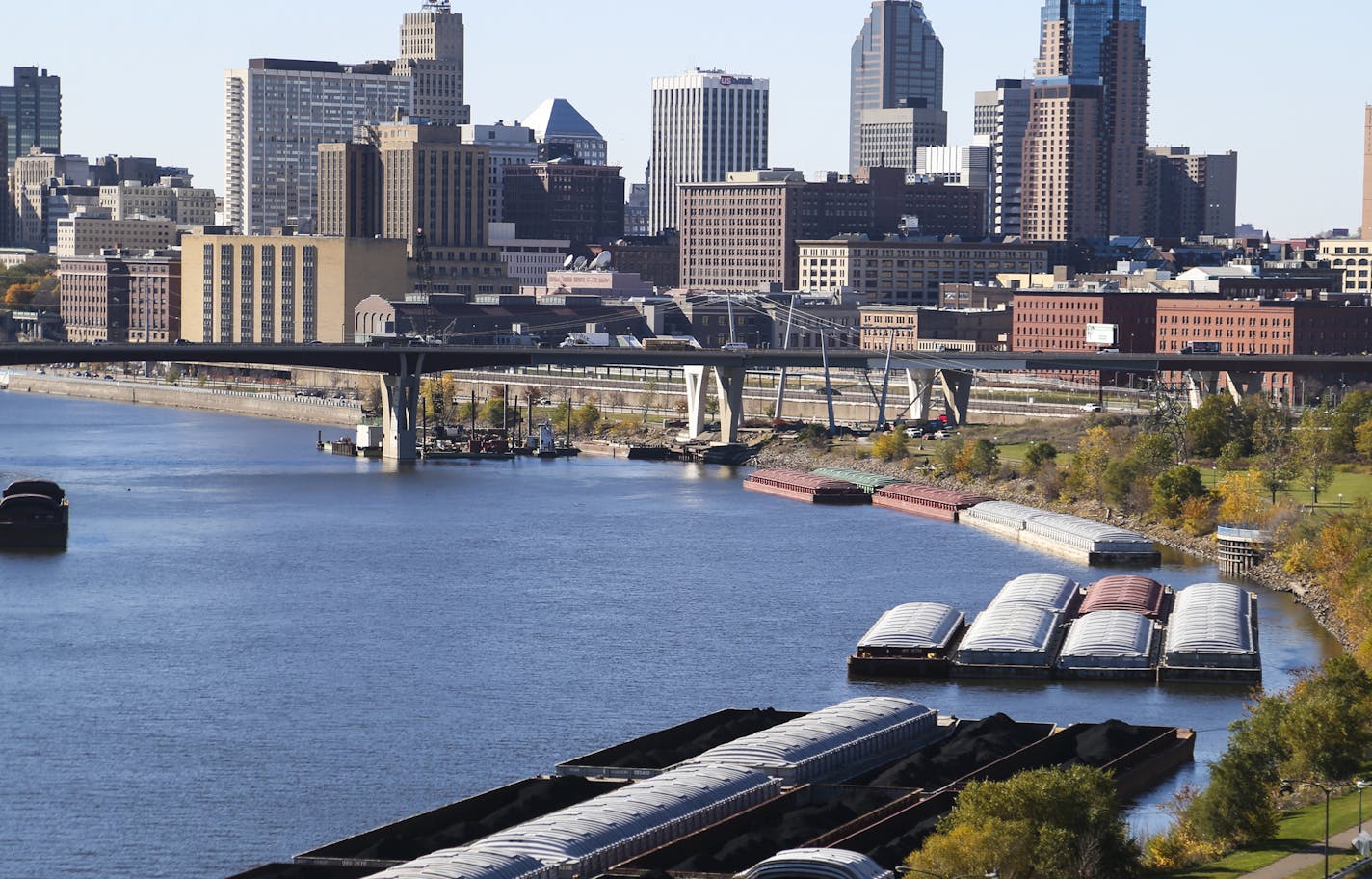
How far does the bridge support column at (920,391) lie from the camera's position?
5266 inches

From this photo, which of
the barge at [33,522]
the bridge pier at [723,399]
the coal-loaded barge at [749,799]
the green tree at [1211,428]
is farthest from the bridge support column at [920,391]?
the coal-loaded barge at [749,799]

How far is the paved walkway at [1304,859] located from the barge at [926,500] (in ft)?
183

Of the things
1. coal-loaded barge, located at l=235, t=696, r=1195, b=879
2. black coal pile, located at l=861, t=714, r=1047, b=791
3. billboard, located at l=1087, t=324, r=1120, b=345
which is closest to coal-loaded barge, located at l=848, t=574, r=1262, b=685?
coal-loaded barge, located at l=235, t=696, r=1195, b=879

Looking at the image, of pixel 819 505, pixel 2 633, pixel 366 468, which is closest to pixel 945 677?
pixel 2 633

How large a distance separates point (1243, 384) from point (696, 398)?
91.6 ft

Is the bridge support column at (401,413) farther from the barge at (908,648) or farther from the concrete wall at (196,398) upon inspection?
the barge at (908,648)

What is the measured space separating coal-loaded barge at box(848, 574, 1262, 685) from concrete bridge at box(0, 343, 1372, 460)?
2397 inches

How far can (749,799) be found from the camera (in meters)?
43.2

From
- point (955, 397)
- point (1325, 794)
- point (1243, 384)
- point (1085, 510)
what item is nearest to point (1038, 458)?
point (1085, 510)

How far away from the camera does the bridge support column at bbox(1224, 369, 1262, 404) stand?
12769 cm

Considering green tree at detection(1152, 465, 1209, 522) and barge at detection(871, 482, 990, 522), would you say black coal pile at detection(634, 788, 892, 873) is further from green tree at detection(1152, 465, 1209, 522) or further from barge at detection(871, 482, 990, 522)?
barge at detection(871, 482, 990, 522)

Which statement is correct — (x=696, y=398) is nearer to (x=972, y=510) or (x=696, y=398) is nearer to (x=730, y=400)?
(x=730, y=400)

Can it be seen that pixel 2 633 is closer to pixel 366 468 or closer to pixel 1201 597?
pixel 1201 597

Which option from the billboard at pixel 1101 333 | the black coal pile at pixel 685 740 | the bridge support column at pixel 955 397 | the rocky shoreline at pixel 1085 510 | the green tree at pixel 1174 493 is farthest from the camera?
the billboard at pixel 1101 333
